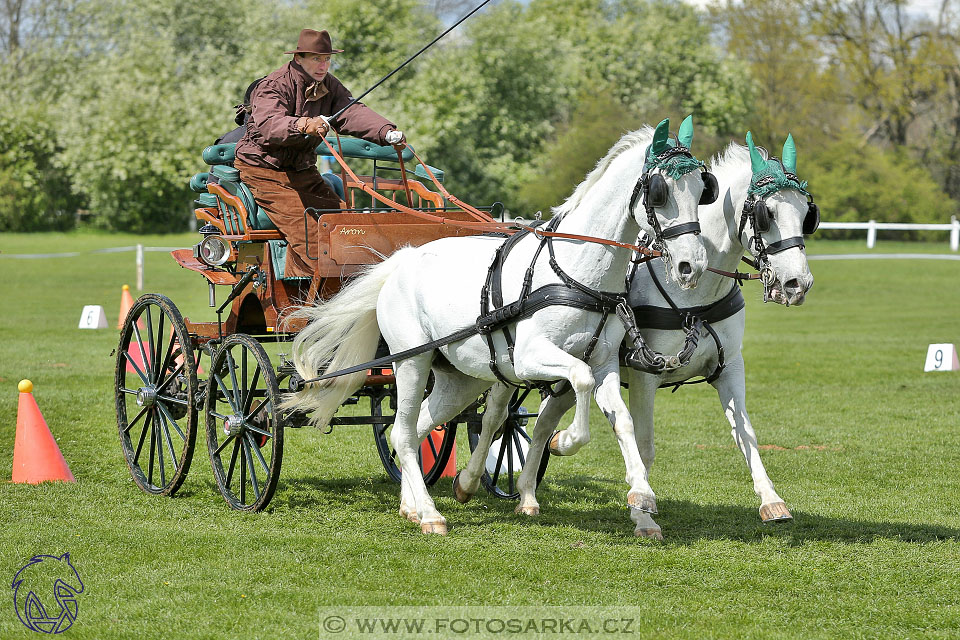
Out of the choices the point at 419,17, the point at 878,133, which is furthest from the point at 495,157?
the point at 878,133

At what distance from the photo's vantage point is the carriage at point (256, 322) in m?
6.52

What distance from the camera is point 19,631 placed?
14.5ft

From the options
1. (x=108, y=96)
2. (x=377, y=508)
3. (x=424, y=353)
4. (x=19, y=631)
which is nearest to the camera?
(x=19, y=631)

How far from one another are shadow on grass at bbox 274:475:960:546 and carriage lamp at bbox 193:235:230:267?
1489 millimetres

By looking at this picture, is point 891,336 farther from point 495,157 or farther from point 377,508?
point 495,157

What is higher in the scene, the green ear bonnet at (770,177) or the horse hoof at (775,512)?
the green ear bonnet at (770,177)

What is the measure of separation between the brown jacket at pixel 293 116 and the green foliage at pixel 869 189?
34015mm

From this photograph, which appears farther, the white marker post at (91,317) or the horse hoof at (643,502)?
the white marker post at (91,317)

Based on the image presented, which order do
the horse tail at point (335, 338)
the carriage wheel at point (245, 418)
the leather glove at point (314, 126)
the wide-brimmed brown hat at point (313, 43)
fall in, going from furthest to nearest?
the wide-brimmed brown hat at point (313, 43)
the horse tail at point (335, 338)
the carriage wheel at point (245, 418)
the leather glove at point (314, 126)

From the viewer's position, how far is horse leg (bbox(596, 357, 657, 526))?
5.32 metres

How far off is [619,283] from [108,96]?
36.4 m

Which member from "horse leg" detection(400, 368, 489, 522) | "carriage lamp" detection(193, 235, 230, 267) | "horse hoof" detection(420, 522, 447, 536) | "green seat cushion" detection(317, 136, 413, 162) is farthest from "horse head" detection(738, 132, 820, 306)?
"carriage lamp" detection(193, 235, 230, 267)

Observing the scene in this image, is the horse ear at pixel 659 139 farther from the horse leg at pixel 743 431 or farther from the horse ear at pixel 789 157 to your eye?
the horse leg at pixel 743 431

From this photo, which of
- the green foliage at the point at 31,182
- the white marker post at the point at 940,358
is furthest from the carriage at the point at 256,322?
the green foliage at the point at 31,182
